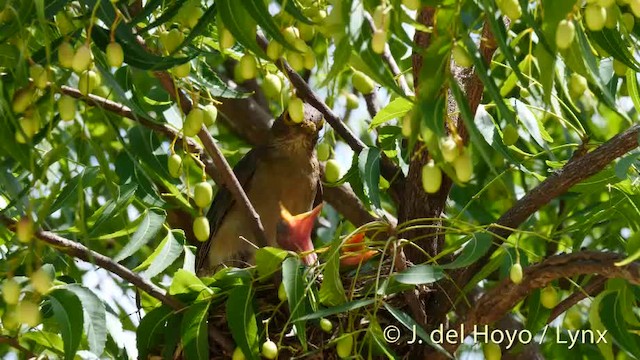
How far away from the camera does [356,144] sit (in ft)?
14.9

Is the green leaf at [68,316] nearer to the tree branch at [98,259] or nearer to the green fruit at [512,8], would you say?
the tree branch at [98,259]

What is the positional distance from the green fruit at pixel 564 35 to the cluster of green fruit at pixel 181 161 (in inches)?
39.4

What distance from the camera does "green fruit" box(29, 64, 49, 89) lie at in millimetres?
2586

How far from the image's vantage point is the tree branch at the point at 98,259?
10.8 ft

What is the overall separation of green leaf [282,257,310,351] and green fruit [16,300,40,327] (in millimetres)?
738

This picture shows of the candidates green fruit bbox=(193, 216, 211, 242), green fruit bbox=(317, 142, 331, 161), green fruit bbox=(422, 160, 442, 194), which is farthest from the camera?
green fruit bbox=(317, 142, 331, 161)

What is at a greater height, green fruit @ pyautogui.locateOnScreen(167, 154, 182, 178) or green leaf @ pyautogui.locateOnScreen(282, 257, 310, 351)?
green fruit @ pyautogui.locateOnScreen(167, 154, 182, 178)

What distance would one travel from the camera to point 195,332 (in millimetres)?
3748

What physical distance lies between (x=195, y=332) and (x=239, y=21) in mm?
1315

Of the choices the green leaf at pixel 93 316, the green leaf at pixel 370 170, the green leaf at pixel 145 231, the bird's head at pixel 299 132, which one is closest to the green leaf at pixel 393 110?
the green leaf at pixel 370 170

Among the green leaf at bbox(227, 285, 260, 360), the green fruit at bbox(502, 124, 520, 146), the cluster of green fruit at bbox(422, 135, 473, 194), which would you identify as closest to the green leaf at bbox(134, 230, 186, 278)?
the green leaf at bbox(227, 285, 260, 360)

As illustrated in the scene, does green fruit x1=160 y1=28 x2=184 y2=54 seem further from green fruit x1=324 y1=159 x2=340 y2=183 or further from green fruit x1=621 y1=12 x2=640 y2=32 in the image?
green fruit x1=324 y1=159 x2=340 y2=183

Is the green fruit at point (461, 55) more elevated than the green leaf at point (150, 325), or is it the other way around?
the green fruit at point (461, 55)

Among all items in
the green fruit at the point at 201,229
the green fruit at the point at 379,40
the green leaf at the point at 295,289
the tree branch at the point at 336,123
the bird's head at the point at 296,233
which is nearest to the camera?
the green fruit at the point at 379,40
